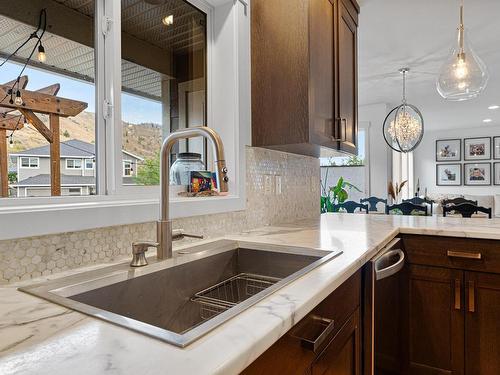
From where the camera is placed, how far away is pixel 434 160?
7.76 meters

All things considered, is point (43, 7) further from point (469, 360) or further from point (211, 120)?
point (469, 360)

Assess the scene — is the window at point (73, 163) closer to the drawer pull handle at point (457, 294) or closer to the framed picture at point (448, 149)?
the drawer pull handle at point (457, 294)

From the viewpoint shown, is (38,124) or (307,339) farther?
(38,124)

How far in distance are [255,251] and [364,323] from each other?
463 mm

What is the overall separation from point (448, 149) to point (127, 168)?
7.99 m

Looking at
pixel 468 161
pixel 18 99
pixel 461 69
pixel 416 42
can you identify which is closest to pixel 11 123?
pixel 18 99

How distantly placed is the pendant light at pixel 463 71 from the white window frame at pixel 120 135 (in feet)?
5.03

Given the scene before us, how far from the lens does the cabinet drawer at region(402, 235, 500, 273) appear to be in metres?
1.59

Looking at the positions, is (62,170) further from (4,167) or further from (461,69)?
(461,69)

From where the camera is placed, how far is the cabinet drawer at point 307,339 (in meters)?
0.60

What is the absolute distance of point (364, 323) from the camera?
46.9 inches

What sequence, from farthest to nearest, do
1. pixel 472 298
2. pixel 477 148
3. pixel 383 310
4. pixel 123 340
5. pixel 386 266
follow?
pixel 477 148 < pixel 472 298 < pixel 383 310 < pixel 386 266 < pixel 123 340

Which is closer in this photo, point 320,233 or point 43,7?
point 43,7

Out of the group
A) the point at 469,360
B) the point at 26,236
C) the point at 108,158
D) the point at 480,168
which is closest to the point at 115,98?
the point at 108,158
